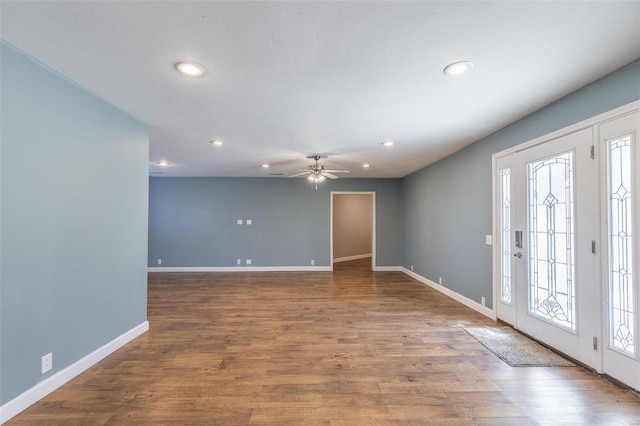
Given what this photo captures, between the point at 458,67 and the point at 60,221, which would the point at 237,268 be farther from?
the point at 458,67

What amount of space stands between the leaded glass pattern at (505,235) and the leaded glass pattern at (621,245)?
120cm

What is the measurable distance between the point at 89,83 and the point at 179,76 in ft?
2.73

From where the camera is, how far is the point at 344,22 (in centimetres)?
156

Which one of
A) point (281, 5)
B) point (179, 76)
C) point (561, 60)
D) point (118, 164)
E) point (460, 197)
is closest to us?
point (281, 5)

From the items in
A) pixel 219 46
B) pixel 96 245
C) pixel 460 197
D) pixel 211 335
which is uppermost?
pixel 219 46

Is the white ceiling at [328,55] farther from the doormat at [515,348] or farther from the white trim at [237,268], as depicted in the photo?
the white trim at [237,268]

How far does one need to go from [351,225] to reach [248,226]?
13.1 feet

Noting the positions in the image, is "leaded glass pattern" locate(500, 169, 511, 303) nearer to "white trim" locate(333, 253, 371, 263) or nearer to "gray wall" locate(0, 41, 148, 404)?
"gray wall" locate(0, 41, 148, 404)

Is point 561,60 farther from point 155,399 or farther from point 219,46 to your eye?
point 155,399

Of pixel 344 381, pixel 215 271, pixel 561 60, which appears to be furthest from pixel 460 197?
pixel 215 271

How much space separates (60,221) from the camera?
2.16m

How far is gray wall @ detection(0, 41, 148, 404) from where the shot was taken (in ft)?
5.90

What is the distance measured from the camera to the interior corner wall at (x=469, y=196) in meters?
2.27

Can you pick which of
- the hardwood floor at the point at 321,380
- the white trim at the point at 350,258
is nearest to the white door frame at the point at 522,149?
the hardwood floor at the point at 321,380
